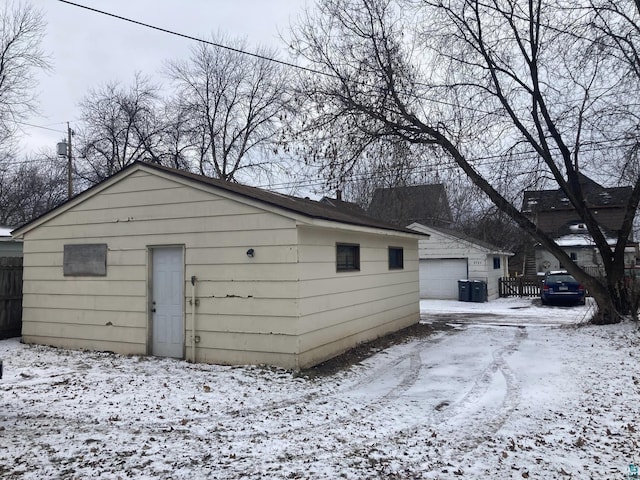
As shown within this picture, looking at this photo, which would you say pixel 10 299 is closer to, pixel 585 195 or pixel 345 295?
pixel 345 295

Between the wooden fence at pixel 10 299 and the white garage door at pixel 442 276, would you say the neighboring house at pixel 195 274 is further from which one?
the white garage door at pixel 442 276

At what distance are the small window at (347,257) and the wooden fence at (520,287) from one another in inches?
655

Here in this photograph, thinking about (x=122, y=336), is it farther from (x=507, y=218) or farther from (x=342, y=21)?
(x=507, y=218)

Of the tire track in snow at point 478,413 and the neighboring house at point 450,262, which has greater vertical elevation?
the neighboring house at point 450,262

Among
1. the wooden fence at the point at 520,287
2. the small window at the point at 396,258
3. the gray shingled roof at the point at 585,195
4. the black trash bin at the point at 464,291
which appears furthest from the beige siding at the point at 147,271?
the wooden fence at the point at 520,287

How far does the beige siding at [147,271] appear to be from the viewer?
24.2 ft

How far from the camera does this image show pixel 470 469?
384 cm

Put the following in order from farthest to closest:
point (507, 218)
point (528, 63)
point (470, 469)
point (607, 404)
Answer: point (507, 218) → point (528, 63) → point (607, 404) → point (470, 469)

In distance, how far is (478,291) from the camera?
20.8 metres

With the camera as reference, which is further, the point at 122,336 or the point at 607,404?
the point at 122,336

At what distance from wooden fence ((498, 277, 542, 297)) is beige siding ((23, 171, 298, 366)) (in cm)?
1916

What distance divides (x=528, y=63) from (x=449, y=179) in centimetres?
339

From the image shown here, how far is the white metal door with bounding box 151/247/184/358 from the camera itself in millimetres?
8117

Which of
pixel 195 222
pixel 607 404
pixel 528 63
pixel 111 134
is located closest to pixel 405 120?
pixel 528 63
